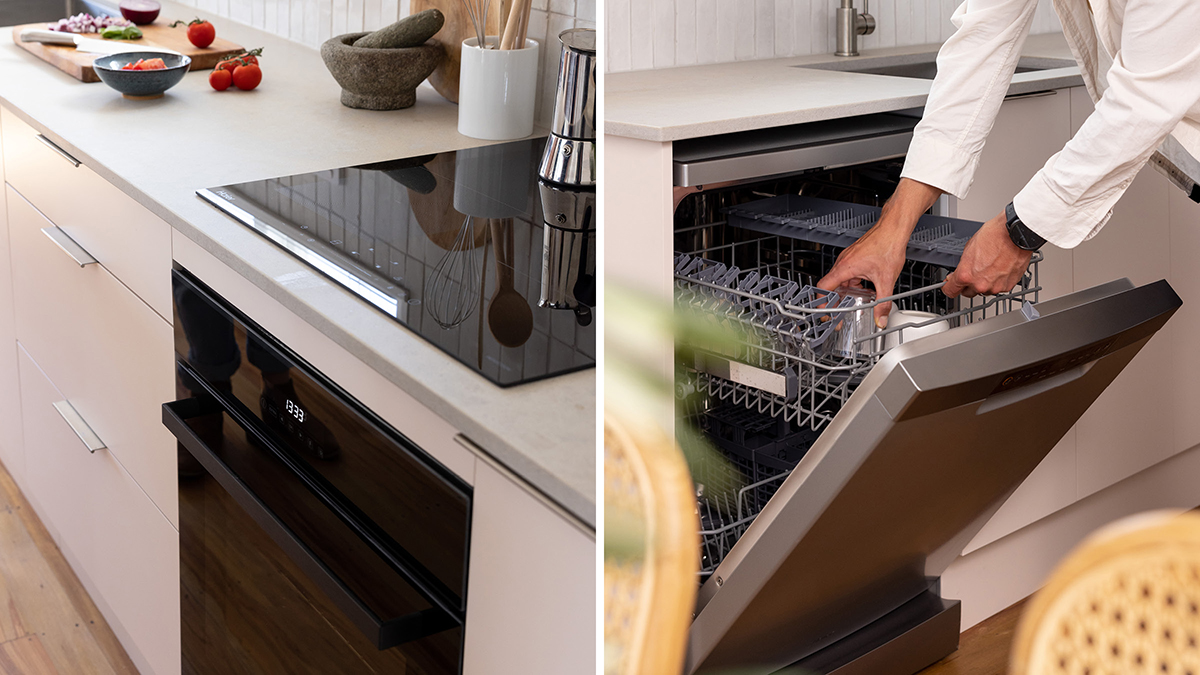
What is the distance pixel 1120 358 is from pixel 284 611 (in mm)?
690

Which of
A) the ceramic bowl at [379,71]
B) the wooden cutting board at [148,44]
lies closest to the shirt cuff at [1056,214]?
the ceramic bowl at [379,71]

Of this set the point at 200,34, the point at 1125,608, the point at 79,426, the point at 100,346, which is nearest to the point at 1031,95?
the point at 1125,608

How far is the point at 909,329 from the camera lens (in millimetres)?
561

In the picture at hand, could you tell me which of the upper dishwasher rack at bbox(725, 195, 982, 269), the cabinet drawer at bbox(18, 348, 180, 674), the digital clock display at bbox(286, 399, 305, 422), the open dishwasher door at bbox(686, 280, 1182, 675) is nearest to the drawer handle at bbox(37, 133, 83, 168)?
the cabinet drawer at bbox(18, 348, 180, 674)

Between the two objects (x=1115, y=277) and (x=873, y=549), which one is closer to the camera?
(x=1115, y=277)

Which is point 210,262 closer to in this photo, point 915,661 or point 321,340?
point 321,340

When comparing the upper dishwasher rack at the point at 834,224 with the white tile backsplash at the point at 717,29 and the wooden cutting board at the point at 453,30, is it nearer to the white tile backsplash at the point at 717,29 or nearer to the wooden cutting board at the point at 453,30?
the white tile backsplash at the point at 717,29

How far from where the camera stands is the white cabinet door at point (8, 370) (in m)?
1.46

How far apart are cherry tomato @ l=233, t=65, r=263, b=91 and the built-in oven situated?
0.57 meters

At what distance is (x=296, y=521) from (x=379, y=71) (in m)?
0.67

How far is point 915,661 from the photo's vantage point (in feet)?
1.64

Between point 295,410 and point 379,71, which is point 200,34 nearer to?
point 379,71

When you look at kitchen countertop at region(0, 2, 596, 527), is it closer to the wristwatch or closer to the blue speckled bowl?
the blue speckled bowl

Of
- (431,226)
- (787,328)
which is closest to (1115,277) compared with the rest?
(787,328)
